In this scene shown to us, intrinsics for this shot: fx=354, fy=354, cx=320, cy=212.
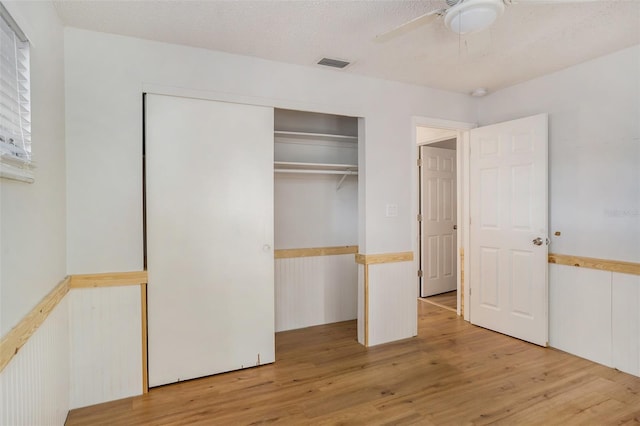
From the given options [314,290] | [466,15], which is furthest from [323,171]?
[466,15]

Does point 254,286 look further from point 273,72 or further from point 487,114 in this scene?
point 487,114

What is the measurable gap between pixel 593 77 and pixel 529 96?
1.80 feet

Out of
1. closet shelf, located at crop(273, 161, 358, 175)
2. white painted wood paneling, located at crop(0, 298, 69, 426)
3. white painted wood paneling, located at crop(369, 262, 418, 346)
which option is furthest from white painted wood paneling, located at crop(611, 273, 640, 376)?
white painted wood paneling, located at crop(0, 298, 69, 426)

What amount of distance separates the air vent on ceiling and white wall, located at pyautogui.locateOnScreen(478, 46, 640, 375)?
190cm

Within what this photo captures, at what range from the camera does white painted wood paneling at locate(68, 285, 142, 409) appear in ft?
7.49

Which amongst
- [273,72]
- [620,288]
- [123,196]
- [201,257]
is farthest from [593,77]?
[123,196]

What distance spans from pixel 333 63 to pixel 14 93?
2154 millimetres

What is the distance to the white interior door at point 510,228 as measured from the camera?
127 inches

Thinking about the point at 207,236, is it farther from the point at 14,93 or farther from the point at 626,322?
the point at 626,322

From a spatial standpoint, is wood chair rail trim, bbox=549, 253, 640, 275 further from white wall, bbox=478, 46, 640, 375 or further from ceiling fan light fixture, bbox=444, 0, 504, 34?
ceiling fan light fixture, bbox=444, 0, 504, 34

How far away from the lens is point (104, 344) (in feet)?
7.72

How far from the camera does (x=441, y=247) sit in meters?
5.14

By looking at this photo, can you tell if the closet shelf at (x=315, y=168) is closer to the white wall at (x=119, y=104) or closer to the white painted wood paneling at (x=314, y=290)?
the white wall at (x=119, y=104)

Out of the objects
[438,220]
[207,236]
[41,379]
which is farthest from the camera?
[438,220]
